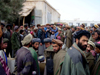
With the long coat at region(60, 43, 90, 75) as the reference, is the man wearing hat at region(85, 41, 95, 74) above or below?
below

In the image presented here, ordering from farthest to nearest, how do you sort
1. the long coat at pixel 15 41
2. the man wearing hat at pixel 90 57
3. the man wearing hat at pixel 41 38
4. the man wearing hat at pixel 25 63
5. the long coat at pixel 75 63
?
the man wearing hat at pixel 41 38 < the long coat at pixel 15 41 < the man wearing hat at pixel 90 57 < the man wearing hat at pixel 25 63 < the long coat at pixel 75 63

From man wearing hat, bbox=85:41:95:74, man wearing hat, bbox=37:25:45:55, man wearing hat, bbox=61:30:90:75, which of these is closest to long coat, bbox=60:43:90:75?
man wearing hat, bbox=61:30:90:75

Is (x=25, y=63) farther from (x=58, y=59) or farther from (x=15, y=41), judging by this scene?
(x=15, y=41)

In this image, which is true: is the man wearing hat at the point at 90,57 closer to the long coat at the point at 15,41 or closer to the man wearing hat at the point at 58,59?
the man wearing hat at the point at 58,59

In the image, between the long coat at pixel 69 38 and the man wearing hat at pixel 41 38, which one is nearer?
the man wearing hat at pixel 41 38

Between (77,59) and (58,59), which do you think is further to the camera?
(58,59)

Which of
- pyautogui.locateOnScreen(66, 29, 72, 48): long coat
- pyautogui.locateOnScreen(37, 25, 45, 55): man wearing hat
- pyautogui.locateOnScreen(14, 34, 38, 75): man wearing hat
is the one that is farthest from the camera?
pyautogui.locateOnScreen(66, 29, 72, 48): long coat

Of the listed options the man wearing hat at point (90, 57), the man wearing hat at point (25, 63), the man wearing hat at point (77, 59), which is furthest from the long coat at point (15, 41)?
the man wearing hat at point (77, 59)

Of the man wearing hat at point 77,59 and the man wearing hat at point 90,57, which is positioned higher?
the man wearing hat at point 77,59

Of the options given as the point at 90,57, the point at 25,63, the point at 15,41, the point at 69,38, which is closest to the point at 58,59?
the point at 25,63

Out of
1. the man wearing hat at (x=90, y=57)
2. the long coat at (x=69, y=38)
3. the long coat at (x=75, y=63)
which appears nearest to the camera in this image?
the long coat at (x=75, y=63)

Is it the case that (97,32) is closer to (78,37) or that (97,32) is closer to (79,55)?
(78,37)

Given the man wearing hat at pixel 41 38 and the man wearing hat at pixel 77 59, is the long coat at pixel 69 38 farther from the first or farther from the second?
the man wearing hat at pixel 77 59

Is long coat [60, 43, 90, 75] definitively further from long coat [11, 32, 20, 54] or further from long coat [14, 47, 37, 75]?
long coat [11, 32, 20, 54]
